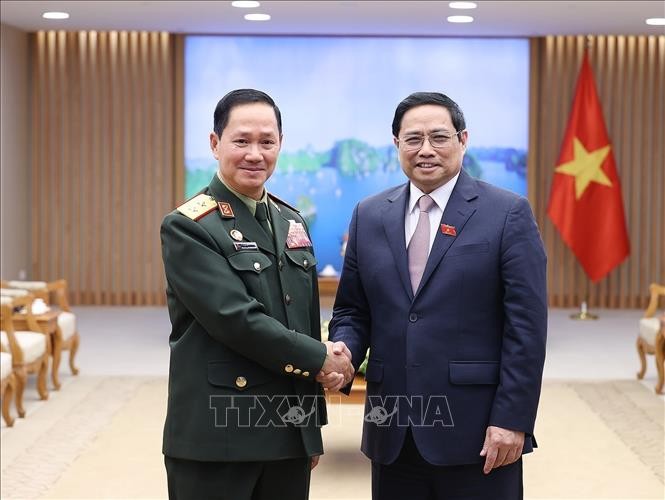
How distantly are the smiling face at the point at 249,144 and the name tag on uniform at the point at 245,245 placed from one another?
0.16m

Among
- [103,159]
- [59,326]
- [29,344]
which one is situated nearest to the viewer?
[29,344]

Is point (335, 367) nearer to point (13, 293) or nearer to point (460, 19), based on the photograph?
point (13, 293)

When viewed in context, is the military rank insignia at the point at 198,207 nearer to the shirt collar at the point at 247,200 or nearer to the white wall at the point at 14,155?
the shirt collar at the point at 247,200

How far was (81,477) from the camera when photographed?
5520mm

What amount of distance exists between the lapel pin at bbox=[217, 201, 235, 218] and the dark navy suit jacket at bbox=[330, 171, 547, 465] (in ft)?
1.56

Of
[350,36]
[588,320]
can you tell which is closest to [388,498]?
[588,320]

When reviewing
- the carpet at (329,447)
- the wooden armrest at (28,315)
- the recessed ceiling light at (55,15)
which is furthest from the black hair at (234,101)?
the recessed ceiling light at (55,15)

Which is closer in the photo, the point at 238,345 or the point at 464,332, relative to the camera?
the point at 238,345

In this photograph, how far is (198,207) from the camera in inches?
112

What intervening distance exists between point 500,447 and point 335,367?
508mm

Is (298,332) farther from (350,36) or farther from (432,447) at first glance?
(350,36)

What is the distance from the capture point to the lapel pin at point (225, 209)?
287cm

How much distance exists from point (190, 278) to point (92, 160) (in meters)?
9.57

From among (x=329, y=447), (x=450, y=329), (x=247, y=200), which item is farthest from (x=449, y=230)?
(x=329, y=447)
